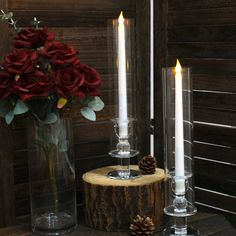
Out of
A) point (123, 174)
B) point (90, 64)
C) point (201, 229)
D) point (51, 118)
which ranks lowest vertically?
point (201, 229)

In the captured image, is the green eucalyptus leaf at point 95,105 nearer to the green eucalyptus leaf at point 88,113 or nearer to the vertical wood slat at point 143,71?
the green eucalyptus leaf at point 88,113

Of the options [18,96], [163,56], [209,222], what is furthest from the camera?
[163,56]

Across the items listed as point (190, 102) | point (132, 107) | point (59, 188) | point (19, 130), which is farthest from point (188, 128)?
point (19, 130)

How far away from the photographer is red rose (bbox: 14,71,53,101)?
44.3 inches

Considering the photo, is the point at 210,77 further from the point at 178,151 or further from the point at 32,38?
the point at 32,38

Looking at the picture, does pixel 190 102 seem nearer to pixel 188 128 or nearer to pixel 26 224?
pixel 188 128

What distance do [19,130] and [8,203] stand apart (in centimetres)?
19

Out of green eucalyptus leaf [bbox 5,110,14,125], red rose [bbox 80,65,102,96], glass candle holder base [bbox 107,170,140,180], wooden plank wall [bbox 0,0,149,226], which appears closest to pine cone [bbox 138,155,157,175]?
glass candle holder base [bbox 107,170,140,180]

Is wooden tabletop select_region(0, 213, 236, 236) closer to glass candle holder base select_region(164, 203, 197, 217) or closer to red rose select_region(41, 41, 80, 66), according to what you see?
glass candle holder base select_region(164, 203, 197, 217)

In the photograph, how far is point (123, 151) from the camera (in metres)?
1.32

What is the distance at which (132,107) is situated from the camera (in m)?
1.34

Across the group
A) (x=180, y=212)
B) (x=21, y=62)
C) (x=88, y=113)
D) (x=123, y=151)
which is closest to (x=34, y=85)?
(x=21, y=62)

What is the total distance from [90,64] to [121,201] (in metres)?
0.41

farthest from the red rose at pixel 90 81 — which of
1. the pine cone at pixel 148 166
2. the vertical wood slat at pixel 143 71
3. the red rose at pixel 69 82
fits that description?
the vertical wood slat at pixel 143 71
